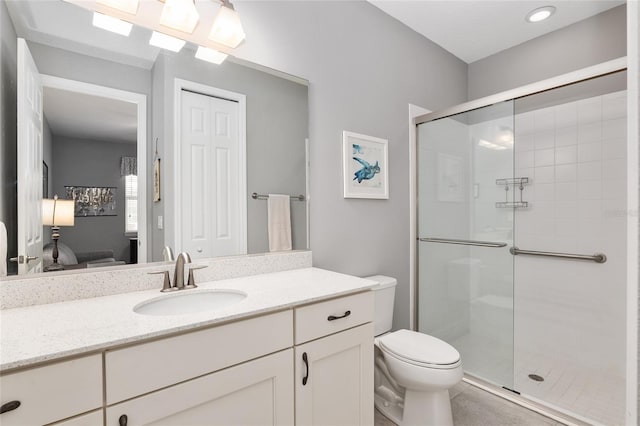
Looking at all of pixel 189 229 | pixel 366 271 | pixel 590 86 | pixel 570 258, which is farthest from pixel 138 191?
pixel 590 86

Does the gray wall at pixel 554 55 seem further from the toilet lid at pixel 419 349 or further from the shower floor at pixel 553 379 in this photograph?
the toilet lid at pixel 419 349

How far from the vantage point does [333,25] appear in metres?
1.95

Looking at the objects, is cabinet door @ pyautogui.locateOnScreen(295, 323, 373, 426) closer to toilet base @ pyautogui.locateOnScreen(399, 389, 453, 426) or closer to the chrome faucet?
toilet base @ pyautogui.locateOnScreen(399, 389, 453, 426)

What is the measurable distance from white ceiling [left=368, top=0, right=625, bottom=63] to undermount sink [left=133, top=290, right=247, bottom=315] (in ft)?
6.99

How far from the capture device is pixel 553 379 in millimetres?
2107

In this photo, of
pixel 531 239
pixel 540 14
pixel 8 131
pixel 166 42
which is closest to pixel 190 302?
pixel 8 131

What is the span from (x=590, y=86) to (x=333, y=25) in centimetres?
190

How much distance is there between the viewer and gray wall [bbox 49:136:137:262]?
1137 mm

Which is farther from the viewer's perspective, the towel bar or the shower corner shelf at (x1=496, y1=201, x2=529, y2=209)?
the shower corner shelf at (x1=496, y1=201, x2=529, y2=209)

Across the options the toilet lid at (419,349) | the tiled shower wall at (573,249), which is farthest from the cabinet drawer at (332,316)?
the tiled shower wall at (573,249)

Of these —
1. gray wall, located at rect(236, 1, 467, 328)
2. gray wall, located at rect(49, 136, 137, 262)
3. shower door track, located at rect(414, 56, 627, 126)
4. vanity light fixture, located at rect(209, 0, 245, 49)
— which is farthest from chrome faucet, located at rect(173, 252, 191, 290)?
shower door track, located at rect(414, 56, 627, 126)

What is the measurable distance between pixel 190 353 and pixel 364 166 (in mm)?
1540

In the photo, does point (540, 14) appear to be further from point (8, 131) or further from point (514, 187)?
point (8, 131)

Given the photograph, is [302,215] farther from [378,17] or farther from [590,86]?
Result: [590,86]
